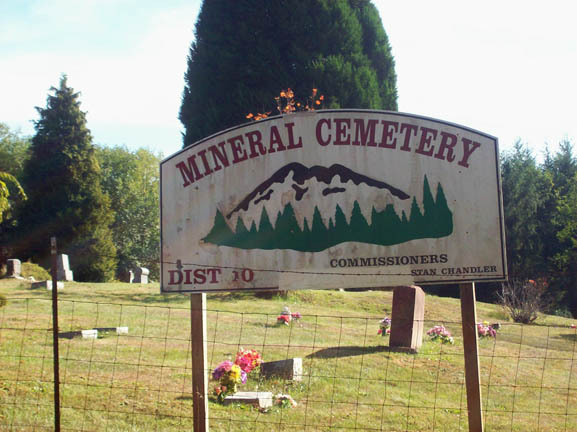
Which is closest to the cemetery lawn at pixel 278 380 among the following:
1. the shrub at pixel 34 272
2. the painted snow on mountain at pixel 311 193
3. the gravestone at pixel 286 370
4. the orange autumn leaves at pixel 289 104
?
the gravestone at pixel 286 370

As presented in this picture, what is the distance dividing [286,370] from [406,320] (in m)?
3.32

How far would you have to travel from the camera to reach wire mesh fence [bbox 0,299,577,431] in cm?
652

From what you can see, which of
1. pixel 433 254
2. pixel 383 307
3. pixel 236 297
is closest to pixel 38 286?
pixel 236 297

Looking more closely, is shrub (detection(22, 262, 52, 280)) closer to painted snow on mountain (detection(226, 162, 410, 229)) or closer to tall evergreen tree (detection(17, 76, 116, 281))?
tall evergreen tree (detection(17, 76, 116, 281))

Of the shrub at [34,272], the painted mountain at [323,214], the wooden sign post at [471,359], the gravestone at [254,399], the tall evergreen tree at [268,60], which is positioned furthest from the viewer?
the shrub at [34,272]

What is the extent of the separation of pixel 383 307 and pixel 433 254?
46.8 feet

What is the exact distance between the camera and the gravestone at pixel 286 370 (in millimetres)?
8219

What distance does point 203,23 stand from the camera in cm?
2459

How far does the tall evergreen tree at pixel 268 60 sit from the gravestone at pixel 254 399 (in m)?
17.1

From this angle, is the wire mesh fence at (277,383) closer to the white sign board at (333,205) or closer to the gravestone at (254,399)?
the gravestone at (254,399)

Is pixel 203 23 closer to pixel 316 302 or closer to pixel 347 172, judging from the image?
pixel 316 302

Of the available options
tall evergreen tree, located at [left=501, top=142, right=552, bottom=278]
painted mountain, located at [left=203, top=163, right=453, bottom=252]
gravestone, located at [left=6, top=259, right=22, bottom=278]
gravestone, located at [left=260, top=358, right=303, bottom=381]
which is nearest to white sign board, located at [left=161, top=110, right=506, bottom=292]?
painted mountain, located at [left=203, top=163, right=453, bottom=252]

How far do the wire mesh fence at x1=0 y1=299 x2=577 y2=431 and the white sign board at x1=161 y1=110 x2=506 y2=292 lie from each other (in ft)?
5.14

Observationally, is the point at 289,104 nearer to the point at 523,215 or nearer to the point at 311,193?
the point at 311,193
